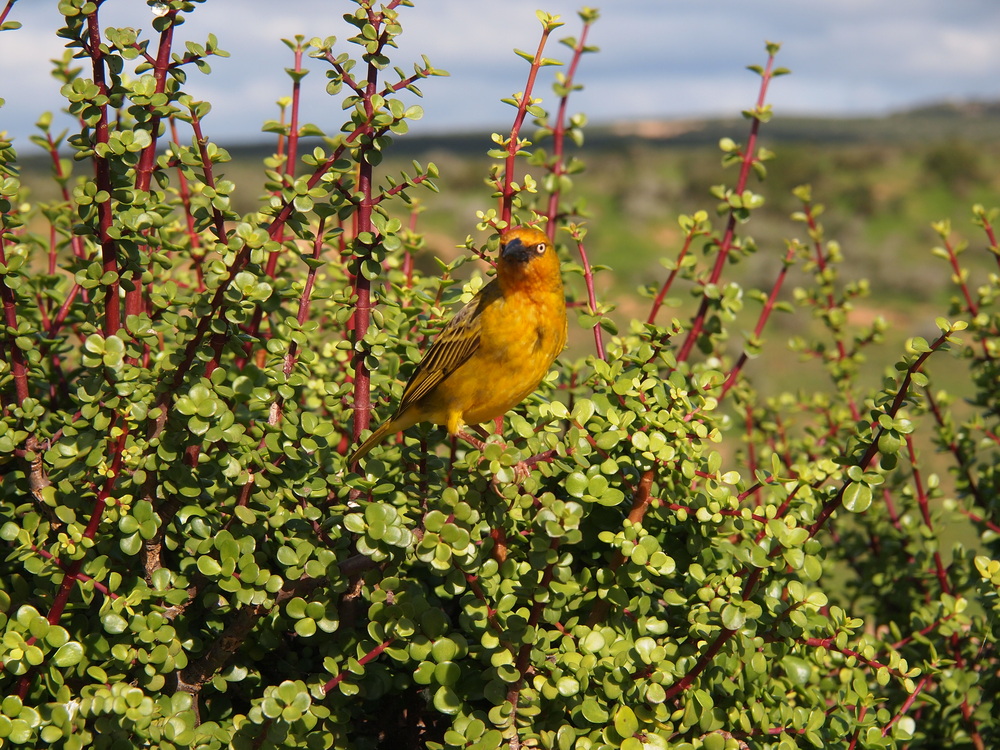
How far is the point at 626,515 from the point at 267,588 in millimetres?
823

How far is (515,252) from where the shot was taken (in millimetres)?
2539

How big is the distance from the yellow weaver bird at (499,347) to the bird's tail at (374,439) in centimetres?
3

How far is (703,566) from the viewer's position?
2047mm

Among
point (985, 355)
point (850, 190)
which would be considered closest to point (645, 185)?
point (850, 190)

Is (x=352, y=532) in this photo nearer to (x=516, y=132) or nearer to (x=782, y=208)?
(x=516, y=132)

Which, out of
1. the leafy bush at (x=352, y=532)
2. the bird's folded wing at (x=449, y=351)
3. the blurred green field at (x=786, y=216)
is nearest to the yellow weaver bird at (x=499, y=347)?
the bird's folded wing at (x=449, y=351)

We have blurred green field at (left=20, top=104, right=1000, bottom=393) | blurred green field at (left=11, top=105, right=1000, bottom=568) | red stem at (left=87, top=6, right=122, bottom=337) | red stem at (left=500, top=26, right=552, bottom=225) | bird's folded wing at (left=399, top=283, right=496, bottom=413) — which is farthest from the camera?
blurred green field at (left=20, top=104, right=1000, bottom=393)

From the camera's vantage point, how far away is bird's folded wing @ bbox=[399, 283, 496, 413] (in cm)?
256

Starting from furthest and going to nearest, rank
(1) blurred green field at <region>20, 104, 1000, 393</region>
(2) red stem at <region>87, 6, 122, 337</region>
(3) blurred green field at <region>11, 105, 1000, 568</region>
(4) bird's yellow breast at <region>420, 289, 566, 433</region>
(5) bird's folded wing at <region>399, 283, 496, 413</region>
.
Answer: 1. (1) blurred green field at <region>20, 104, 1000, 393</region>
2. (3) blurred green field at <region>11, 105, 1000, 568</region>
3. (4) bird's yellow breast at <region>420, 289, 566, 433</region>
4. (5) bird's folded wing at <region>399, 283, 496, 413</region>
5. (2) red stem at <region>87, 6, 122, 337</region>

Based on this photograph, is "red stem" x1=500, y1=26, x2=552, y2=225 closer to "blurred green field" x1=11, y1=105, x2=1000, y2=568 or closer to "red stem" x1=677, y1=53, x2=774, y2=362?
"red stem" x1=677, y1=53, x2=774, y2=362

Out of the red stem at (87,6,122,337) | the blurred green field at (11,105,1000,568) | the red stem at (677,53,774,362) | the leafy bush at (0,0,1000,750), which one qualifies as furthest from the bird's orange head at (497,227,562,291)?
the blurred green field at (11,105,1000,568)

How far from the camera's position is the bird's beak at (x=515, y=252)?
8.23ft

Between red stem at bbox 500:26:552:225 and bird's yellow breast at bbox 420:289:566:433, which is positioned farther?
bird's yellow breast at bbox 420:289:566:433

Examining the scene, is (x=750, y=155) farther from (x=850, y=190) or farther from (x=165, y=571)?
(x=850, y=190)
